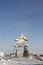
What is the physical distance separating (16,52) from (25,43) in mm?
7649

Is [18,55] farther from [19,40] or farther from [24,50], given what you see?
[19,40]

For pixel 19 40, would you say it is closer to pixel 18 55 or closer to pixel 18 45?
pixel 18 45

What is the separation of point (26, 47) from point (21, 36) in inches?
244

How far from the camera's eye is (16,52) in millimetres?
85625

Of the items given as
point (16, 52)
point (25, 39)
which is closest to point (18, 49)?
point (16, 52)

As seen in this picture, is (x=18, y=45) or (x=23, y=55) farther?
(x=18, y=45)

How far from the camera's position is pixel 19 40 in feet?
299

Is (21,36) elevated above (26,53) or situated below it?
above

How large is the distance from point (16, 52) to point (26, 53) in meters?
4.54

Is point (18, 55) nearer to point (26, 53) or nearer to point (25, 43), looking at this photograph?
point (26, 53)

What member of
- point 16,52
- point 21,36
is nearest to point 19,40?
point 21,36

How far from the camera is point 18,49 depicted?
85.4 meters

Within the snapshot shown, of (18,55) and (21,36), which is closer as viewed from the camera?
(18,55)

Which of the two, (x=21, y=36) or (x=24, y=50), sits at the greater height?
(x=21, y=36)
